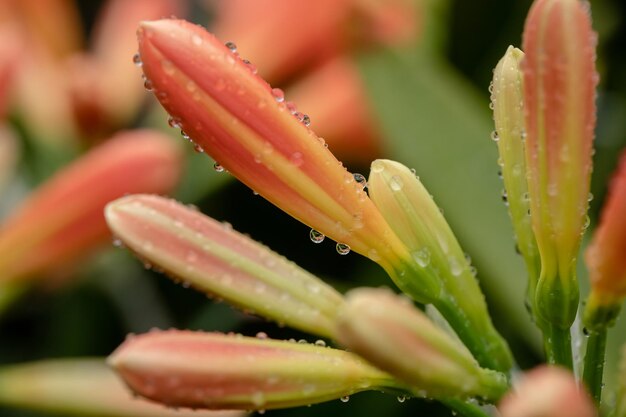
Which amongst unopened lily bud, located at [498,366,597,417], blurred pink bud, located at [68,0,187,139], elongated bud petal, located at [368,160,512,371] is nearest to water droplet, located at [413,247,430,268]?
elongated bud petal, located at [368,160,512,371]

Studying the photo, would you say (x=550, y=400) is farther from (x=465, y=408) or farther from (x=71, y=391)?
(x=71, y=391)

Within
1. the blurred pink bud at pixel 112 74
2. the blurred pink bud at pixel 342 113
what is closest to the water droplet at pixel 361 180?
the blurred pink bud at pixel 342 113

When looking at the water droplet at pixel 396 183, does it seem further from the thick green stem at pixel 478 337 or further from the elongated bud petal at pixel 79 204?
the elongated bud petal at pixel 79 204

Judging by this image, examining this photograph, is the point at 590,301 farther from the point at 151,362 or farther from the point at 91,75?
the point at 91,75

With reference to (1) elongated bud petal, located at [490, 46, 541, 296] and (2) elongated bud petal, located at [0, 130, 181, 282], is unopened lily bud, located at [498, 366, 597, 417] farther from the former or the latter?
(2) elongated bud petal, located at [0, 130, 181, 282]

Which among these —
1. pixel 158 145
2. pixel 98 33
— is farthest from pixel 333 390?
pixel 98 33

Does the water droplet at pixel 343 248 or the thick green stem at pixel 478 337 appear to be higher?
the water droplet at pixel 343 248
